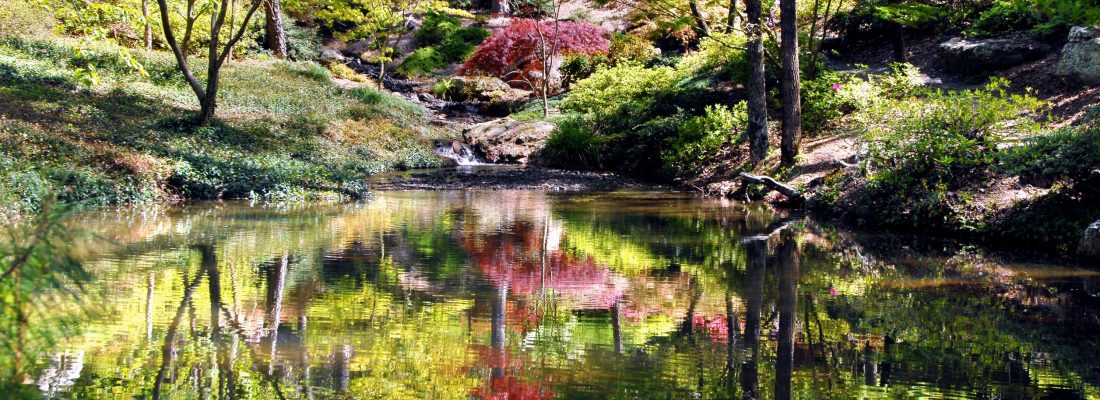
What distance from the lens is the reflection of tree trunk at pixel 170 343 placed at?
13.8ft

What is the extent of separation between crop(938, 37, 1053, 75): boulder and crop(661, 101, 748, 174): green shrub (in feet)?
15.8

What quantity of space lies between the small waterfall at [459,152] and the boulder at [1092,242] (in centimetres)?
1669

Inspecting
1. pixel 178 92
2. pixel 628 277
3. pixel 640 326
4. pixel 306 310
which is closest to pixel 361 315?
pixel 306 310

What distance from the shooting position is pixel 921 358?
16.9ft

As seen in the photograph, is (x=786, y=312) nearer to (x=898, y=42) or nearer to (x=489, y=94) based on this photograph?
(x=898, y=42)

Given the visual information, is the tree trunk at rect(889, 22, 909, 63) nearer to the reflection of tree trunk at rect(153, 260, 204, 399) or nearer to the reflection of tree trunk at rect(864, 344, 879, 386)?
the reflection of tree trunk at rect(864, 344, 879, 386)

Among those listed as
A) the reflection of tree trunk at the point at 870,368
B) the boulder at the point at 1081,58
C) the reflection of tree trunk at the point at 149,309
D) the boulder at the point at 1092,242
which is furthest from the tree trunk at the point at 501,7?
the reflection of tree trunk at the point at 870,368

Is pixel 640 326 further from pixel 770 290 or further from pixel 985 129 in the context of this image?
pixel 985 129

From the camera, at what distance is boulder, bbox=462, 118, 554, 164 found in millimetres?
23578

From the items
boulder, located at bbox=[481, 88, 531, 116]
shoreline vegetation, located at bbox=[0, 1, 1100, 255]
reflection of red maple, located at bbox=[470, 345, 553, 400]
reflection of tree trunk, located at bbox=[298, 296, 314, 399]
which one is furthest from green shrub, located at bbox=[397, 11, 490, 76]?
reflection of red maple, located at bbox=[470, 345, 553, 400]

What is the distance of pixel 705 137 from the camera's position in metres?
18.2

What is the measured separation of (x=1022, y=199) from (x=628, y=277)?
562 centimetres

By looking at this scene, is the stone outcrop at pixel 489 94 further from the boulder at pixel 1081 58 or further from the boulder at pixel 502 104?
the boulder at pixel 1081 58

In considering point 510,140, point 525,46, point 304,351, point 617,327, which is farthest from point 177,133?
point 525,46
